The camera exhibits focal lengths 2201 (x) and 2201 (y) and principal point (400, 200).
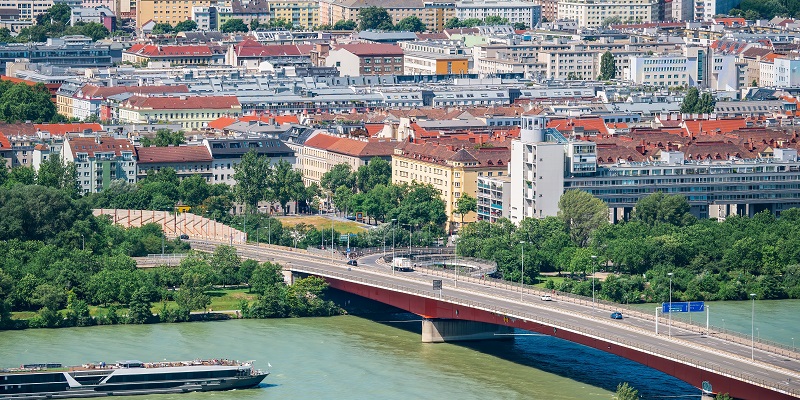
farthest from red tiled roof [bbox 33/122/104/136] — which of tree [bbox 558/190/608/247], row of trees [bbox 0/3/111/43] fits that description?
row of trees [bbox 0/3/111/43]

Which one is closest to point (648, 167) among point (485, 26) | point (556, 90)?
point (556, 90)

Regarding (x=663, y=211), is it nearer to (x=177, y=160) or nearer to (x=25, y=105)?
(x=177, y=160)

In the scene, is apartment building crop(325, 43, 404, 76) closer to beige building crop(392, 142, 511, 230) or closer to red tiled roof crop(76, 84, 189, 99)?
red tiled roof crop(76, 84, 189, 99)

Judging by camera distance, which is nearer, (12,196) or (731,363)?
(731,363)

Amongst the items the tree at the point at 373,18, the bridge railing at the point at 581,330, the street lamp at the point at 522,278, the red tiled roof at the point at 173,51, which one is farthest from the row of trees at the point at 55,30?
the bridge railing at the point at 581,330

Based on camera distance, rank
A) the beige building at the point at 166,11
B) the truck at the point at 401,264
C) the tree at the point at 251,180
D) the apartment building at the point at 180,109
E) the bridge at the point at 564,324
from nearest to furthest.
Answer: the bridge at the point at 564,324 → the truck at the point at 401,264 → the tree at the point at 251,180 → the apartment building at the point at 180,109 → the beige building at the point at 166,11

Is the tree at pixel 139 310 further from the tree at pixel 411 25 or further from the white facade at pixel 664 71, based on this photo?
the tree at pixel 411 25

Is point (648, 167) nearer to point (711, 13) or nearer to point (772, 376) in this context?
point (772, 376)
